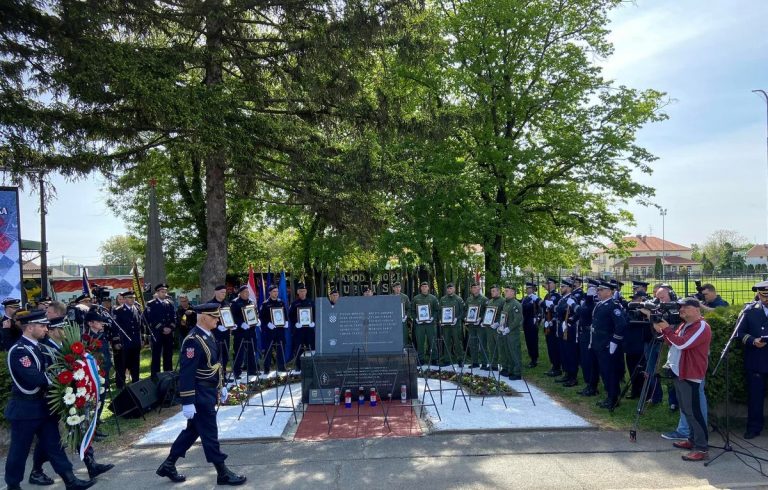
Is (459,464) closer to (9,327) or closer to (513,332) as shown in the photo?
(513,332)

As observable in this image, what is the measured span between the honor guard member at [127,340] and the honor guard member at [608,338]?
9.51 meters

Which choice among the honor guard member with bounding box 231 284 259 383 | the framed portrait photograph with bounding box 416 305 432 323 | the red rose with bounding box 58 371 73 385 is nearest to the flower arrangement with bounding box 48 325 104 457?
the red rose with bounding box 58 371 73 385

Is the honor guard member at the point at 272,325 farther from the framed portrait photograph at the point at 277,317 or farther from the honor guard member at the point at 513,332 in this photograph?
the honor guard member at the point at 513,332

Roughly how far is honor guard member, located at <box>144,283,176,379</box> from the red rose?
652 cm

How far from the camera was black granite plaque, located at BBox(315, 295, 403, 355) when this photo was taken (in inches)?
447

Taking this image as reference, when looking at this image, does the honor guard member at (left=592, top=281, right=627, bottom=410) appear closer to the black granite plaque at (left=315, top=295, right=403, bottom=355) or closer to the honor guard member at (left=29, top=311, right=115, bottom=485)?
the black granite plaque at (left=315, top=295, right=403, bottom=355)

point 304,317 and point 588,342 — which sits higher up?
point 304,317

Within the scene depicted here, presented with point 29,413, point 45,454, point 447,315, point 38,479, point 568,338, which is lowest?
point 38,479

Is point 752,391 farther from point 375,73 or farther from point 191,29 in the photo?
point 191,29

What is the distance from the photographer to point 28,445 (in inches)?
257

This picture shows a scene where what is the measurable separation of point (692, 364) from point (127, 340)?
10810 mm

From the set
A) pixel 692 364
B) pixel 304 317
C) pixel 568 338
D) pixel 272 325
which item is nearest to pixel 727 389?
pixel 692 364

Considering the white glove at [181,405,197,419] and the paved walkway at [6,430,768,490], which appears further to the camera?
the paved walkway at [6,430,768,490]

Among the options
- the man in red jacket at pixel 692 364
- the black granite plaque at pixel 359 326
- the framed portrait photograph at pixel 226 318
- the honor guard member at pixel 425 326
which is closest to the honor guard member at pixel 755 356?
the man in red jacket at pixel 692 364
